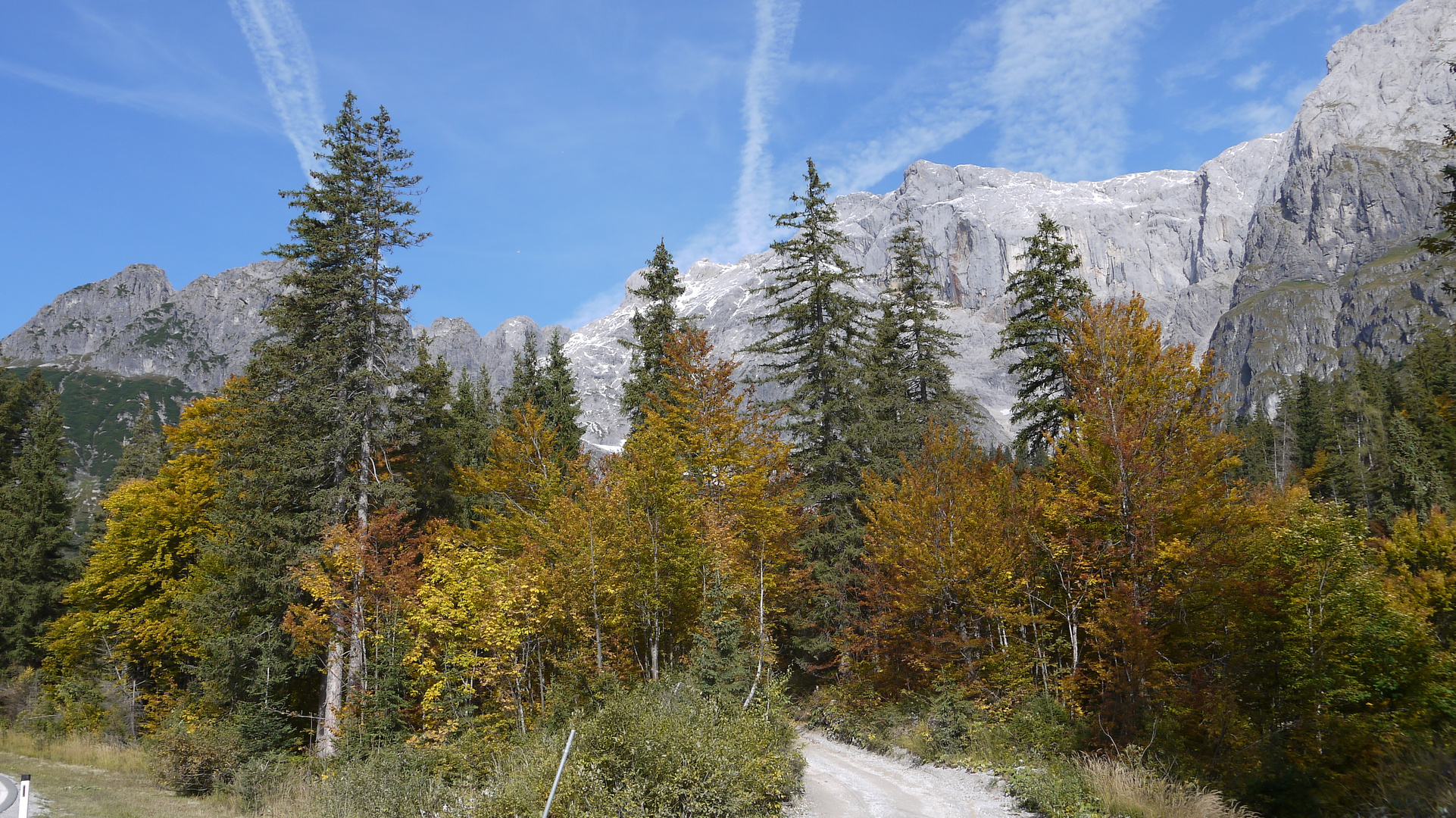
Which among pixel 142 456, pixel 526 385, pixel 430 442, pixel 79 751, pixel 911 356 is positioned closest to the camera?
pixel 79 751

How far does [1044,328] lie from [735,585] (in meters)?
12.3

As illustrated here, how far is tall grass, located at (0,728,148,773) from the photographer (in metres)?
23.8

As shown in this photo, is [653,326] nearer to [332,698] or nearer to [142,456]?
[332,698]

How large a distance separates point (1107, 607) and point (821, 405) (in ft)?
39.5

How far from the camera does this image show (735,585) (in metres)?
19.6

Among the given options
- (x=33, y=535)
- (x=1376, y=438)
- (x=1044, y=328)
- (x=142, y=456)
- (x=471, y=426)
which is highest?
(x=1376, y=438)

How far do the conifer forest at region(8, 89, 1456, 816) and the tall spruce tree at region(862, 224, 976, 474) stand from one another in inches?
7.5

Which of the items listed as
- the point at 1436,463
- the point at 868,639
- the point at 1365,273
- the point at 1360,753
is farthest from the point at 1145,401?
the point at 1365,273

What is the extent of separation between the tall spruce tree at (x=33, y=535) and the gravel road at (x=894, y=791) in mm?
39053

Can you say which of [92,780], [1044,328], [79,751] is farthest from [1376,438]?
[79,751]

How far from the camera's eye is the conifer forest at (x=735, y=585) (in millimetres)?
11695

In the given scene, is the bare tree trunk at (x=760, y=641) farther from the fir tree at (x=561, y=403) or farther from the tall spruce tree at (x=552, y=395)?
the fir tree at (x=561, y=403)

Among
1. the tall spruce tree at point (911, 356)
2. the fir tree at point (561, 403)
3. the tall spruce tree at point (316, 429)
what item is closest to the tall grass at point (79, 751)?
the tall spruce tree at point (316, 429)

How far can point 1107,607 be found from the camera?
44.9 ft
